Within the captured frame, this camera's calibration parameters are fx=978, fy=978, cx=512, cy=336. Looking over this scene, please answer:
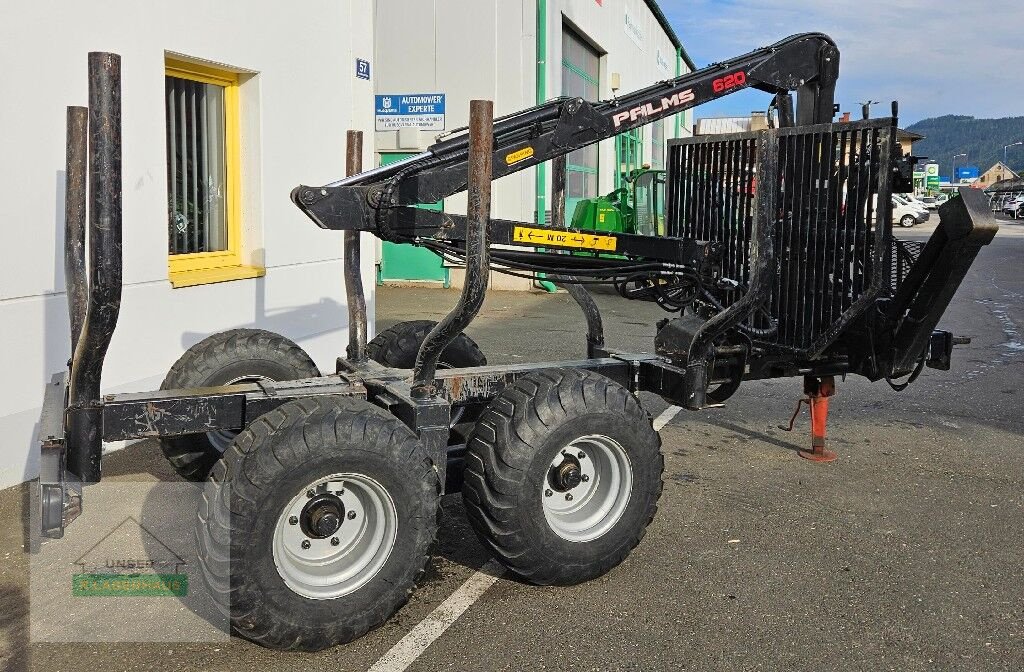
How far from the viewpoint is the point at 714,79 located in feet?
18.9

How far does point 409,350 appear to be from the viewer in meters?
5.95

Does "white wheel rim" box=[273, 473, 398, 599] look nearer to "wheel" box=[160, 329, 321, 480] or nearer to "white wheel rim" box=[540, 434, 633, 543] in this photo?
"white wheel rim" box=[540, 434, 633, 543]

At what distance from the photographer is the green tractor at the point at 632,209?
16531mm

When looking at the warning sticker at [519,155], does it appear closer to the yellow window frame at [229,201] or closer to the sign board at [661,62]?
the yellow window frame at [229,201]

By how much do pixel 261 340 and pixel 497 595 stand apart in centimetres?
202

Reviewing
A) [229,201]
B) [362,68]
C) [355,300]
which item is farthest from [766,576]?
[362,68]

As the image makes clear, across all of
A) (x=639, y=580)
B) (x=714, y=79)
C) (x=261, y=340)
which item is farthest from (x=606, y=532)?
(x=714, y=79)

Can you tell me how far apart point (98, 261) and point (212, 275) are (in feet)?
12.0

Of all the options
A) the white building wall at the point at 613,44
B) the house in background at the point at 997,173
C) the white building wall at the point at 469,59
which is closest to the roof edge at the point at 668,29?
the white building wall at the point at 613,44

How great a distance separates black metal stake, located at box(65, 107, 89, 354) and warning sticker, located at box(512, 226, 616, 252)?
2005mm

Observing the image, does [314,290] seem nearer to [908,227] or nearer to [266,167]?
[266,167]

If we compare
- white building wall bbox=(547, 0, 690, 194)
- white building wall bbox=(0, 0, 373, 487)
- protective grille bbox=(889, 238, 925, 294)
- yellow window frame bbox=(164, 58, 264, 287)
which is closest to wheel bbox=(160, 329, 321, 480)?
white building wall bbox=(0, 0, 373, 487)

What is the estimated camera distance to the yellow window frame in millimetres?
7473

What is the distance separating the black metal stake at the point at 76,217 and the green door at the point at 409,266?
43.5 feet
